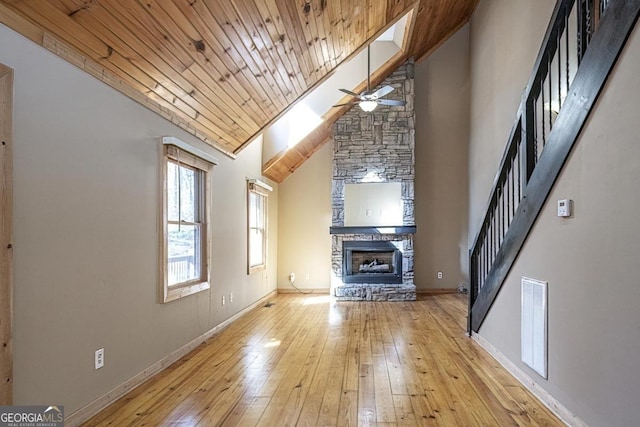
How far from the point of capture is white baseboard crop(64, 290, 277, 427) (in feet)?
7.97

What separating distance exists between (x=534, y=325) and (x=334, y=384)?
1.52 meters

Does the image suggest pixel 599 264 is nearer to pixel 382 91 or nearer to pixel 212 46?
pixel 212 46

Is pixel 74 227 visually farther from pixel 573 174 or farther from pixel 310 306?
pixel 310 306

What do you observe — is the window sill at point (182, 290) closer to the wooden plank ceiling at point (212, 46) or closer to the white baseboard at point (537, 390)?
the wooden plank ceiling at point (212, 46)

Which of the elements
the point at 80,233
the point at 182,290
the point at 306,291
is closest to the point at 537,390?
the point at 182,290

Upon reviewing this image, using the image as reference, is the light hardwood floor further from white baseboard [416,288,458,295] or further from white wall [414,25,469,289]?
white wall [414,25,469,289]

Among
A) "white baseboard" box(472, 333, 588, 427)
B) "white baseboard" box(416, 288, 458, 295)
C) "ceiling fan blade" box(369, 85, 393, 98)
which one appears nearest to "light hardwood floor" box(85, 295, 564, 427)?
"white baseboard" box(472, 333, 588, 427)

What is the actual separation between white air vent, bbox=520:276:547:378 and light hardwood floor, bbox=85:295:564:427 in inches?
10.0

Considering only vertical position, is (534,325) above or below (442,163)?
below

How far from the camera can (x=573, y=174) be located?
2.43 meters

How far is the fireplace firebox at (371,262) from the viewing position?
288 inches

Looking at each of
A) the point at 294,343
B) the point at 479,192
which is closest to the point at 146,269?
the point at 294,343

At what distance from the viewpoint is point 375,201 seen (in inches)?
298

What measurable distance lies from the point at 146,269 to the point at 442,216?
6.01 meters
